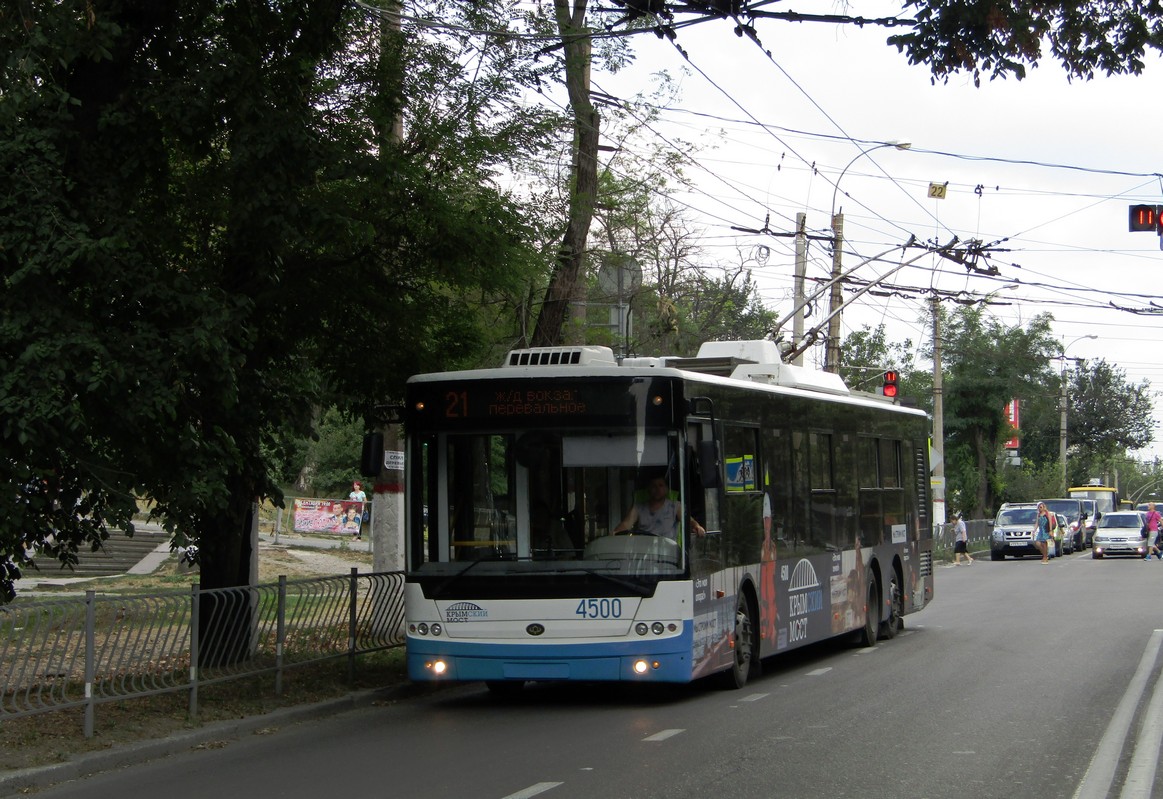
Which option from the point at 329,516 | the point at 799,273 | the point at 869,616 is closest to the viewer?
the point at 869,616

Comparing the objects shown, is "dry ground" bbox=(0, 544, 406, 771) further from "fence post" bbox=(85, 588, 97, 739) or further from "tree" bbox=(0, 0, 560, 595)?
"tree" bbox=(0, 0, 560, 595)

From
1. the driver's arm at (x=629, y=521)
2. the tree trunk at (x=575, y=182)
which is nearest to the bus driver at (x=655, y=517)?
the driver's arm at (x=629, y=521)

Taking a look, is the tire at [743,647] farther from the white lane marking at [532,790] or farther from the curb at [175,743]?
the white lane marking at [532,790]

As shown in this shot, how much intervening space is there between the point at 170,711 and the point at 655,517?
166 inches

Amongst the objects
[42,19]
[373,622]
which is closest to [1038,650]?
[373,622]

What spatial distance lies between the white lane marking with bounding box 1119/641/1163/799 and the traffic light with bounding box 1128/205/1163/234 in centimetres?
937

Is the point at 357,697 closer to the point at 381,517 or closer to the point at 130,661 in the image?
the point at 130,661

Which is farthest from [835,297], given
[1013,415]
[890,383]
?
[1013,415]

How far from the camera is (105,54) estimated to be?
10.8 meters

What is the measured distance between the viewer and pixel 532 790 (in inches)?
348

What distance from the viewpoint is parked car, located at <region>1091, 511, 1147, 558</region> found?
50531 millimetres

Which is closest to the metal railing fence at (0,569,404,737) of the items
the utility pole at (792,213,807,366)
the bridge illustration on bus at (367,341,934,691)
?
the bridge illustration on bus at (367,341,934,691)

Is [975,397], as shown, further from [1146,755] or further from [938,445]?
[1146,755]

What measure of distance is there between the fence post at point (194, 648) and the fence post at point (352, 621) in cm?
266
